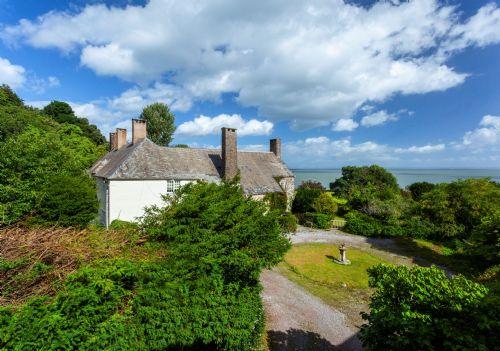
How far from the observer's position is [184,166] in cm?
2592

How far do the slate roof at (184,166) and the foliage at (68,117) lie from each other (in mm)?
32598

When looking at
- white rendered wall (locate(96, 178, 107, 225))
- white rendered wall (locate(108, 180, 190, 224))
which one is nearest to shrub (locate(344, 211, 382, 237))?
white rendered wall (locate(108, 180, 190, 224))

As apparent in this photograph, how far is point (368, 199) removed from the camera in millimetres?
32812

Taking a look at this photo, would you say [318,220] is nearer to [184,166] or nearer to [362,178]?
[184,166]

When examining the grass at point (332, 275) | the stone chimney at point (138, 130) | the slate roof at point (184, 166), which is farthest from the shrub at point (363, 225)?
the stone chimney at point (138, 130)

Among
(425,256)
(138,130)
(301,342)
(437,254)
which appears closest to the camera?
(301,342)

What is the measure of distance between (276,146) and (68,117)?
47.6 m

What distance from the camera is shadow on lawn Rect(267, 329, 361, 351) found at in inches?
384

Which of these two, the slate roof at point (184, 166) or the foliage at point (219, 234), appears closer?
the foliage at point (219, 234)

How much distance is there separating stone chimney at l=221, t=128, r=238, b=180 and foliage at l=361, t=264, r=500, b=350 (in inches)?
823

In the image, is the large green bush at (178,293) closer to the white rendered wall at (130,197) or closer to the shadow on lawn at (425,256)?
the white rendered wall at (130,197)

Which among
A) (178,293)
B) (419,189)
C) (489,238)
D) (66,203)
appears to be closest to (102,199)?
(66,203)

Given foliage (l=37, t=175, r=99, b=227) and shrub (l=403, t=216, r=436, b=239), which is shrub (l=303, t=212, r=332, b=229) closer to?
shrub (l=403, t=216, r=436, b=239)

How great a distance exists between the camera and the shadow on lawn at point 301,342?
9757 mm
